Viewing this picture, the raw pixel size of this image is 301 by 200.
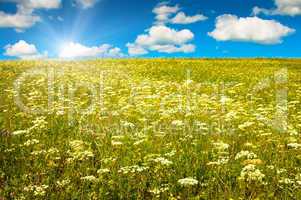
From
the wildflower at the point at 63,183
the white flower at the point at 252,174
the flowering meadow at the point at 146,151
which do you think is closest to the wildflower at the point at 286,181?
the flowering meadow at the point at 146,151

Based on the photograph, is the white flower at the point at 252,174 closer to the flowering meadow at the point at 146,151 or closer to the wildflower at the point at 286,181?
the flowering meadow at the point at 146,151

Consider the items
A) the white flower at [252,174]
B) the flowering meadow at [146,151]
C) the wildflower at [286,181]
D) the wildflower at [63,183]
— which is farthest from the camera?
the wildflower at [63,183]

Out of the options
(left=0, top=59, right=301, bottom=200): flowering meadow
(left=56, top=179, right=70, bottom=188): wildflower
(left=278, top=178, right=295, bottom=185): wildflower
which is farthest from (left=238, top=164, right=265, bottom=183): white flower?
(left=56, top=179, right=70, bottom=188): wildflower

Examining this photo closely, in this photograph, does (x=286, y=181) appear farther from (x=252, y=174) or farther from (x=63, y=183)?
(x=63, y=183)

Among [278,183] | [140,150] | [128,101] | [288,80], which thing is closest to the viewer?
[278,183]

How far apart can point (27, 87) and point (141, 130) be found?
12.6 metres

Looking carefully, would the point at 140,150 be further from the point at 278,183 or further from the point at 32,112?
the point at 32,112

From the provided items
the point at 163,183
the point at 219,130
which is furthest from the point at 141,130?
the point at 163,183

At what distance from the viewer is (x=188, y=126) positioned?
39.5ft

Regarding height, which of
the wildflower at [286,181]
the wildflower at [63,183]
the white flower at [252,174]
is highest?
the white flower at [252,174]

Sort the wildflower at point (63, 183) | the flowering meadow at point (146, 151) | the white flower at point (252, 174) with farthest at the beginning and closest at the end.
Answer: the wildflower at point (63, 183), the flowering meadow at point (146, 151), the white flower at point (252, 174)

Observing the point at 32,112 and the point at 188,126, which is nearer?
the point at 188,126

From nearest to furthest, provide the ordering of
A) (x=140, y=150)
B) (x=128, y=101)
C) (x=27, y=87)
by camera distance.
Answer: (x=140, y=150) < (x=128, y=101) < (x=27, y=87)

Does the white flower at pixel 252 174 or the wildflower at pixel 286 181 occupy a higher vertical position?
the white flower at pixel 252 174
